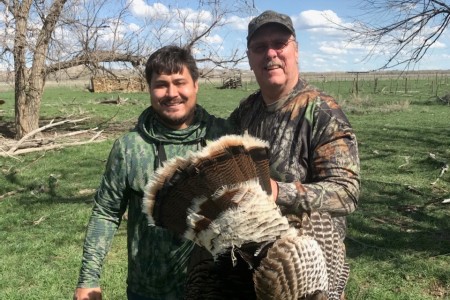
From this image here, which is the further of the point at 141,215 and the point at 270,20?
the point at 141,215

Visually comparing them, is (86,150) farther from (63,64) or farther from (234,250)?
(234,250)

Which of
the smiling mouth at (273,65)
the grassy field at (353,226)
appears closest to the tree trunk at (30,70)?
the grassy field at (353,226)

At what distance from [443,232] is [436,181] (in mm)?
3309

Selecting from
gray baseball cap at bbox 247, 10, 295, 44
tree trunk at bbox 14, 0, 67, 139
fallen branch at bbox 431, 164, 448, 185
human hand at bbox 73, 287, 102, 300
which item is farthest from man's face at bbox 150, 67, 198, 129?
tree trunk at bbox 14, 0, 67, 139

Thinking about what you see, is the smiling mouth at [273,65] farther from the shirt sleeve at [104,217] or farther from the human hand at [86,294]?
the human hand at [86,294]

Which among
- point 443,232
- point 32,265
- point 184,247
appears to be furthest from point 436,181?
point 184,247

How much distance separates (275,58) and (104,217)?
4.35ft

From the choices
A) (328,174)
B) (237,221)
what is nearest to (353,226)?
(328,174)

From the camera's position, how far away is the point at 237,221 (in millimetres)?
1847

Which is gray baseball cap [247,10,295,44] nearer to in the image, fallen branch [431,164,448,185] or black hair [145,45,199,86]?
black hair [145,45,199,86]

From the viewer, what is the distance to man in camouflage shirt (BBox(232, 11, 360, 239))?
2.15 meters

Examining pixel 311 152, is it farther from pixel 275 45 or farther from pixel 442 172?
pixel 442 172

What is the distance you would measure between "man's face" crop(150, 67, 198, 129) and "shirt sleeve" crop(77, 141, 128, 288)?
13.0 inches

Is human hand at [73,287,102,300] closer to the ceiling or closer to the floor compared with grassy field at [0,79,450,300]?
closer to the ceiling
